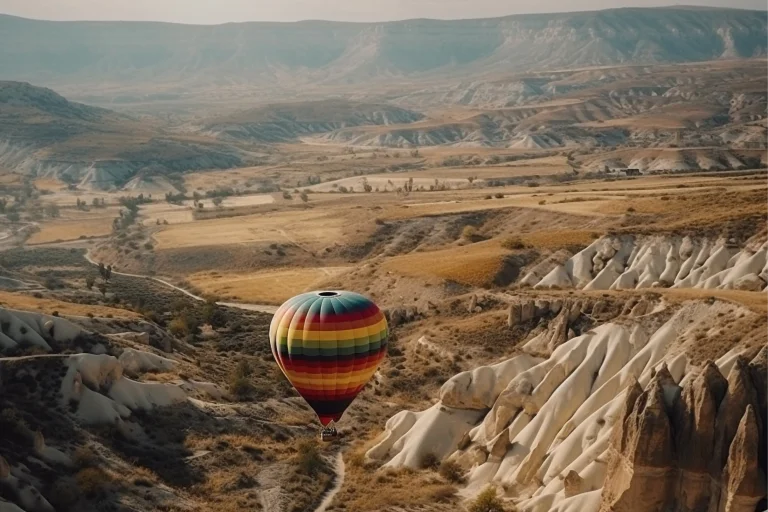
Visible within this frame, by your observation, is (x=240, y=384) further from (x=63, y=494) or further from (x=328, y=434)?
(x=63, y=494)

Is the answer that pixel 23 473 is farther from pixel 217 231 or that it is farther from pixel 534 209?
Result: pixel 217 231

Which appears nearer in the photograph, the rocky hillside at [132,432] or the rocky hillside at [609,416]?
the rocky hillside at [609,416]

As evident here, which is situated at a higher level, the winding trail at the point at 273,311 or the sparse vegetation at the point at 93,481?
the sparse vegetation at the point at 93,481

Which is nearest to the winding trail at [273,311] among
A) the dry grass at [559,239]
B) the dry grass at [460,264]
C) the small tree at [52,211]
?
the dry grass at [460,264]

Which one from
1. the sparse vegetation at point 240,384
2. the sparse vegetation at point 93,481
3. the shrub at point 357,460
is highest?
the sparse vegetation at point 93,481

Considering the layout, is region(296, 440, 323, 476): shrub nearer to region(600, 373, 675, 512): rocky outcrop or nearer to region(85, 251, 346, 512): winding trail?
region(85, 251, 346, 512): winding trail

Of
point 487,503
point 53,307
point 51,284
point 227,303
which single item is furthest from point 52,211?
point 487,503

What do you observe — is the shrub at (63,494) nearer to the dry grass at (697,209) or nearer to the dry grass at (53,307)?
the dry grass at (53,307)

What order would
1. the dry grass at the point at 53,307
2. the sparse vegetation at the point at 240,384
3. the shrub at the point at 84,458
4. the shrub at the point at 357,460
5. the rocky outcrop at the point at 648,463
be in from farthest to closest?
1. the dry grass at the point at 53,307
2. the sparse vegetation at the point at 240,384
3. the shrub at the point at 357,460
4. the shrub at the point at 84,458
5. the rocky outcrop at the point at 648,463
